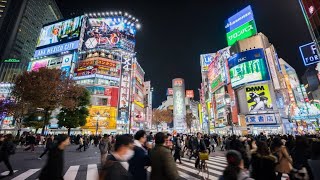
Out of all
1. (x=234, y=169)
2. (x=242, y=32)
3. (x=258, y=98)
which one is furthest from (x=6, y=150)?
(x=242, y=32)

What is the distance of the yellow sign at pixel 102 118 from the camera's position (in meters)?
41.9

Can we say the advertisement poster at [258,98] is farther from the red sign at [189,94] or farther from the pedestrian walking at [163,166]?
the red sign at [189,94]

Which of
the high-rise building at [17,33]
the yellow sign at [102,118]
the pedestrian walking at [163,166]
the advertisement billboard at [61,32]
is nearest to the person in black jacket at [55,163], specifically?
the pedestrian walking at [163,166]

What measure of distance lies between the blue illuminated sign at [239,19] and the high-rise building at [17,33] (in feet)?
279

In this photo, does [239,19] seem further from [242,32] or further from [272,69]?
[272,69]

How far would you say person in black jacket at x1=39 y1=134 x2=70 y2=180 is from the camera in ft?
10.9

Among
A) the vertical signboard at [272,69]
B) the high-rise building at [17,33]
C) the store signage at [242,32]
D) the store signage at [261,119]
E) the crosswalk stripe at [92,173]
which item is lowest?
the crosswalk stripe at [92,173]

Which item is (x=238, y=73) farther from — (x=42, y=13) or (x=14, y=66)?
(x=42, y=13)

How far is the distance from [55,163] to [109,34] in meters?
52.5

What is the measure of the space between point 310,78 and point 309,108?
70.8m

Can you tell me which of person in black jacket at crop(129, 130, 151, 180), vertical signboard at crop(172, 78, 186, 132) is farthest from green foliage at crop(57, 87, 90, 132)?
vertical signboard at crop(172, 78, 186, 132)

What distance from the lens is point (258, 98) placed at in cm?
3334

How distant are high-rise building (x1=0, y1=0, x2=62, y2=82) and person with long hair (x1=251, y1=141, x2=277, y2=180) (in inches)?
3715

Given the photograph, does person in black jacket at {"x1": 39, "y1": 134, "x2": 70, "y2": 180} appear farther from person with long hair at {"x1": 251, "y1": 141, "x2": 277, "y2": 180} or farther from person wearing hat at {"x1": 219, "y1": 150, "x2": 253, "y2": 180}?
person with long hair at {"x1": 251, "y1": 141, "x2": 277, "y2": 180}
